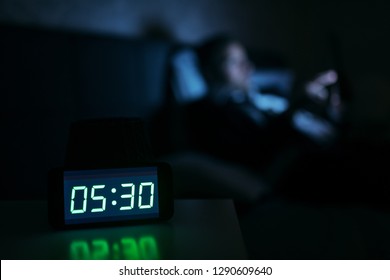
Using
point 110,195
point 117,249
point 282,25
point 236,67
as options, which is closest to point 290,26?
point 282,25

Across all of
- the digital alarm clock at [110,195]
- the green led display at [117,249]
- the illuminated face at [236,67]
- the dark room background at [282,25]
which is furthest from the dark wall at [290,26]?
the green led display at [117,249]

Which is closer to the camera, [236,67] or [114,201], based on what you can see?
[114,201]

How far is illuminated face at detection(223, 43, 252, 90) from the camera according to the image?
2572 mm

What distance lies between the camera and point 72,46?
1.85m

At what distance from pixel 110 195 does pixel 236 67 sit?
192 centimetres

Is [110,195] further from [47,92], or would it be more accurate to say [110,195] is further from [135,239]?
[47,92]

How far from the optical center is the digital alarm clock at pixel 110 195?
78 cm

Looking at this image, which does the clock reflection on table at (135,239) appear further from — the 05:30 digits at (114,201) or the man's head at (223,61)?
the man's head at (223,61)

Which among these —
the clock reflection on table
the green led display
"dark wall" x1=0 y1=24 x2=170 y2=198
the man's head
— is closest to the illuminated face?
the man's head

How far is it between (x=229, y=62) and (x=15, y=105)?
123cm

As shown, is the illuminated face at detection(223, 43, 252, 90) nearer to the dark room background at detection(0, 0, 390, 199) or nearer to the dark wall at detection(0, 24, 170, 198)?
the dark room background at detection(0, 0, 390, 199)

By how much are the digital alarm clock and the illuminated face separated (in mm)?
1811

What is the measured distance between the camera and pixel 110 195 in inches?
31.5

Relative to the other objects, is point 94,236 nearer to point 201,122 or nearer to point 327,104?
point 201,122
